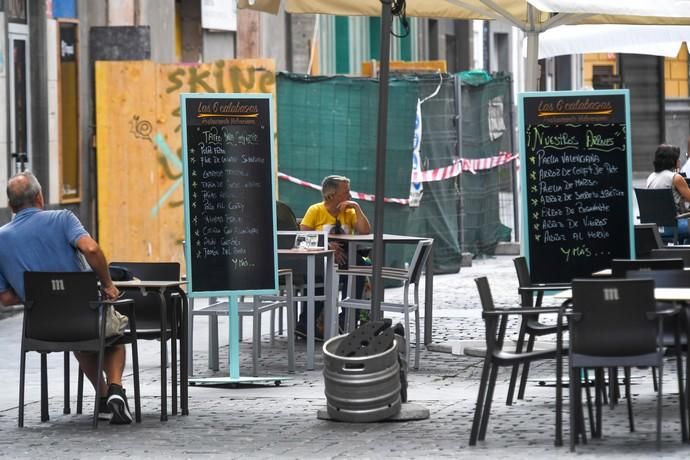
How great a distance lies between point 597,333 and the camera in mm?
9117

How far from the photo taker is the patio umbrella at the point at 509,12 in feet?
35.2

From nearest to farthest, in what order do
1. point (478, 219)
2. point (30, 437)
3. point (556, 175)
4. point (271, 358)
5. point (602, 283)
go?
point (602, 283) < point (30, 437) < point (556, 175) < point (271, 358) < point (478, 219)

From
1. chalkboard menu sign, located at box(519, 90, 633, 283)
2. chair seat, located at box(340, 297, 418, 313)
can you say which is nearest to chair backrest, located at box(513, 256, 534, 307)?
chalkboard menu sign, located at box(519, 90, 633, 283)

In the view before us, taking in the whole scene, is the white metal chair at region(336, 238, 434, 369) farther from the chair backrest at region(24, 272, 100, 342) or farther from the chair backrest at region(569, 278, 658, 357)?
the chair backrest at region(569, 278, 658, 357)

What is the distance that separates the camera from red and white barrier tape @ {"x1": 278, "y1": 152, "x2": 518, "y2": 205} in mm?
19641

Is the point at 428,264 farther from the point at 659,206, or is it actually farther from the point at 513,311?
the point at 659,206

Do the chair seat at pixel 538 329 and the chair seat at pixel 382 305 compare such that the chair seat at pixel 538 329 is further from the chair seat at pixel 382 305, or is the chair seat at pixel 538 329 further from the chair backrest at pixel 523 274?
the chair seat at pixel 382 305

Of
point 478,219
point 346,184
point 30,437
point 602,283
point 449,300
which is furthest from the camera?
point 478,219

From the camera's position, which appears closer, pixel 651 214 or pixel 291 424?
pixel 291 424

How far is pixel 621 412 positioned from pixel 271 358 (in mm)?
3986

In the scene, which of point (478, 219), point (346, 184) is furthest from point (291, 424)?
point (478, 219)

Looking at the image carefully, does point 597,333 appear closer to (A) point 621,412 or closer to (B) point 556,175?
(A) point 621,412

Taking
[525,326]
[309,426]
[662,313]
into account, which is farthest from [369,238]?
[662,313]

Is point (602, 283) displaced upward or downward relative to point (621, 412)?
upward
